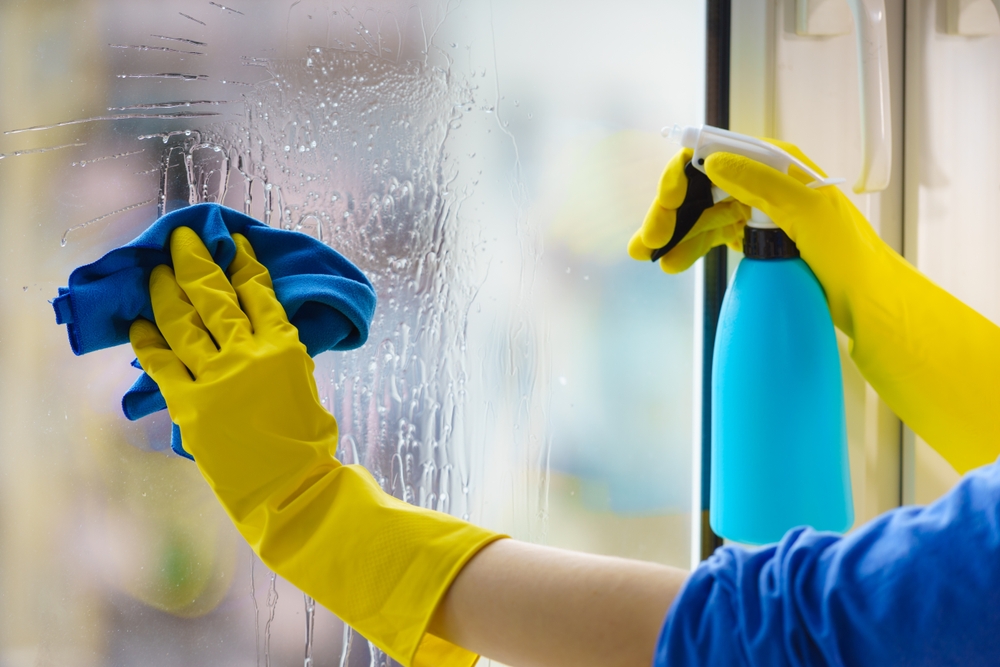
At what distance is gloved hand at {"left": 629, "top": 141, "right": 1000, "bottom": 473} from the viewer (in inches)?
25.1

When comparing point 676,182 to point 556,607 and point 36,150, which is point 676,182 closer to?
point 556,607

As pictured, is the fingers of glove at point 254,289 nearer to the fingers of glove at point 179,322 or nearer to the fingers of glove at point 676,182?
the fingers of glove at point 179,322

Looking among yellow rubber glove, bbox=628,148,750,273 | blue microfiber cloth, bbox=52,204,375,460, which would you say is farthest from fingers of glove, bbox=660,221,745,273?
blue microfiber cloth, bbox=52,204,375,460

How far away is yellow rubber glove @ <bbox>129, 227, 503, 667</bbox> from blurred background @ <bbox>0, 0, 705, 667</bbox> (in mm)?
178

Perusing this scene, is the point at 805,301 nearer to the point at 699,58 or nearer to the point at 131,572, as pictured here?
the point at 699,58

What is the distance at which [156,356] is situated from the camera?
448 mm

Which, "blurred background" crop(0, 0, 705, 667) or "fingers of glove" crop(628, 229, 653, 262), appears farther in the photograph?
"fingers of glove" crop(628, 229, 653, 262)

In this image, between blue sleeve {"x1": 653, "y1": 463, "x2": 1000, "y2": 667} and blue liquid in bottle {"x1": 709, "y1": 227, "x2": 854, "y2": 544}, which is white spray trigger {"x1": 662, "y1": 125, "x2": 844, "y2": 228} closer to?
blue liquid in bottle {"x1": 709, "y1": 227, "x2": 854, "y2": 544}

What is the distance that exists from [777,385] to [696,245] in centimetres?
17

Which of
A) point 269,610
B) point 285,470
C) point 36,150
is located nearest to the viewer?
point 285,470

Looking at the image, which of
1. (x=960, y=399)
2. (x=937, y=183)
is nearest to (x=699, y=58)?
(x=937, y=183)

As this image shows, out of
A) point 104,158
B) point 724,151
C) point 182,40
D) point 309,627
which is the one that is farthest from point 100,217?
point 724,151

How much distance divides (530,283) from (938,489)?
1.68 ft

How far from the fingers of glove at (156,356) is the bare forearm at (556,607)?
0.21m
